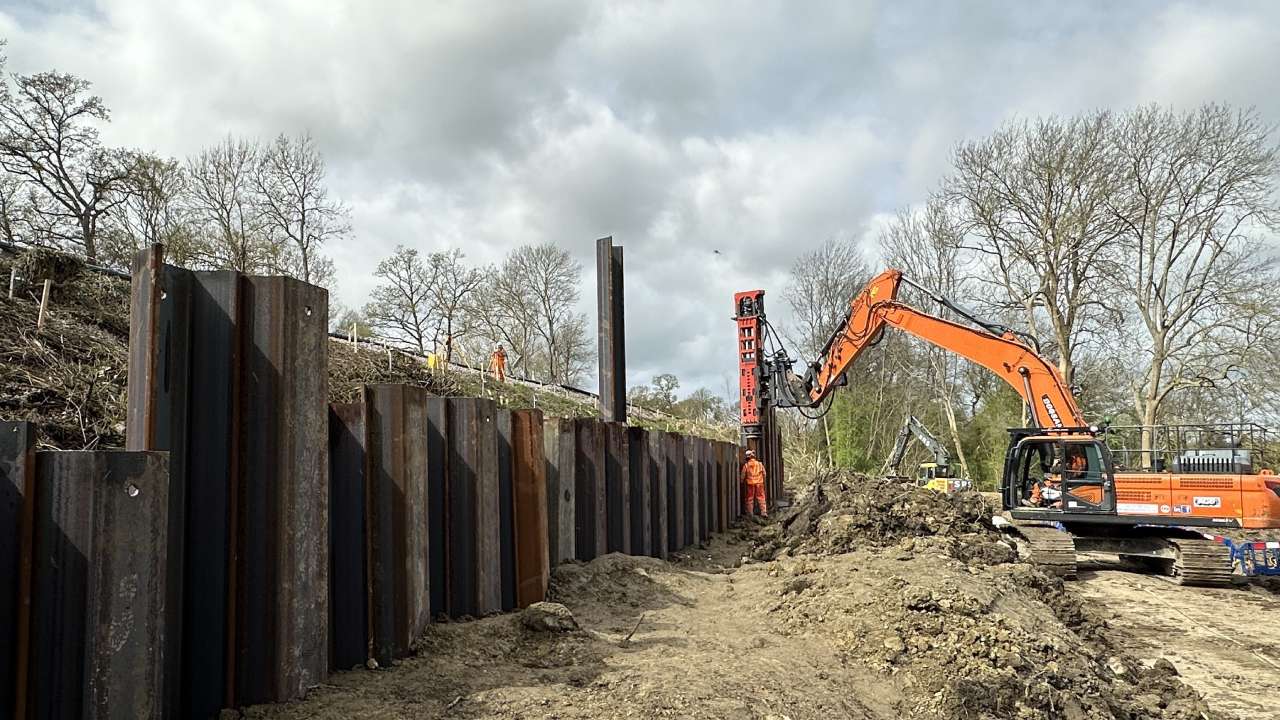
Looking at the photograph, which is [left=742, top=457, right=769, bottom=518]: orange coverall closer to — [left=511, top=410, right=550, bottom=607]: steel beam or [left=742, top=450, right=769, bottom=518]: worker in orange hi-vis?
[left=742, top=450, right=769, bottom=518]: worker in orange hi-vis

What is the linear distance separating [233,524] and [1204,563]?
12.9 m

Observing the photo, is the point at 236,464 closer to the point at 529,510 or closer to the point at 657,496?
the point at 529,510

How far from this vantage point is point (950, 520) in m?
11.8

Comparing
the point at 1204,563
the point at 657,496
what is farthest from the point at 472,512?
the point at 1204,563

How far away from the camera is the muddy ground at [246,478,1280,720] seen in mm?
3986

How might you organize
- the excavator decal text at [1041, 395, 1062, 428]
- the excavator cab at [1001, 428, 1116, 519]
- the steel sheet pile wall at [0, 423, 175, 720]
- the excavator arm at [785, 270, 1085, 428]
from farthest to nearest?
the excavator arm at [785, 270, 1085, 428] < the excavator decal text at [1041, 395, 1062, 428] < the excavator cab at [1001, 428, 1116, 519] < the steel sheet pile wall at [0, 423, 175, 720]

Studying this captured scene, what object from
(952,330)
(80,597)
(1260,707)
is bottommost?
(1260,707)

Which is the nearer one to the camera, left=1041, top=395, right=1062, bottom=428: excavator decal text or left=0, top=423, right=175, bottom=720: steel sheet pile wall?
left=0, top=423, right=175, bottom=720: steel sheet pile wall

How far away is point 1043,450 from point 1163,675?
24.1ft

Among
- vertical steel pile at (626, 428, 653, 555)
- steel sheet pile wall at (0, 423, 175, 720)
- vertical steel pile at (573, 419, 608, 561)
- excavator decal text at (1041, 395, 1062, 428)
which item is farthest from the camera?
excavator decal text at (1041, 395, 1062, 428)

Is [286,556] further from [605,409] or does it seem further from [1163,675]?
[1163,675]

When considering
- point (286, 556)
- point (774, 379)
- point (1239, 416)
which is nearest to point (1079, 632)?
point (286, 556)

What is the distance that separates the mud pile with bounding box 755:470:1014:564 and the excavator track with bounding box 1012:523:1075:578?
0.50m

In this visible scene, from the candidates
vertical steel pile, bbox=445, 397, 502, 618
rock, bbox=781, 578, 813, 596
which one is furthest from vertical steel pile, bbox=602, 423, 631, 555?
vertical steel pile, bbox=445, 397, 502, 618
